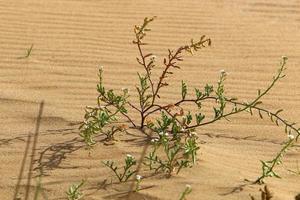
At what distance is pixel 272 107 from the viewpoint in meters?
5.05

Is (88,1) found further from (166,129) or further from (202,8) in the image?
(166,129)

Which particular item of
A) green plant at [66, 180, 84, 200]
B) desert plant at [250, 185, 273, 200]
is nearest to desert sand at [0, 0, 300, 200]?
green plant at [66, 180, 84, 200]

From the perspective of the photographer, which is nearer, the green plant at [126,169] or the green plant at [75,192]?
the green plant at [75,192]

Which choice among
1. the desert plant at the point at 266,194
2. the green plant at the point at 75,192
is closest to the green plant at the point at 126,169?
the green plant at the point at 75,192

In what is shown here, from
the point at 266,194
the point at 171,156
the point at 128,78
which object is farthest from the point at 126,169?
the point at 128,78

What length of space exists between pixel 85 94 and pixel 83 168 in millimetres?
1301

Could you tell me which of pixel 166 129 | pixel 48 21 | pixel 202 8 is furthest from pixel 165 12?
pixel 166 129

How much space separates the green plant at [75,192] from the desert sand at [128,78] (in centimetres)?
5

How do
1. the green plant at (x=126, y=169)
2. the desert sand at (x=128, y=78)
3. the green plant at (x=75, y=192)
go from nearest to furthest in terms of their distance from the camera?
the green plant at (x=75, y=192)
the green plant at (x=126, y=169)
the desert sand at (x=128, y=78)

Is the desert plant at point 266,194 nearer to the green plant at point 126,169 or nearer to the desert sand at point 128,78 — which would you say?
the desert sand at point 128,78

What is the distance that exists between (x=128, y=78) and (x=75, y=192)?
85.0 inches

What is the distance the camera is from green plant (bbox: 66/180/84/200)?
335 centimetres

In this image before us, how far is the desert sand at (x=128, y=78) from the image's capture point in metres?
3.72

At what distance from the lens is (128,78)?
5.47 m
